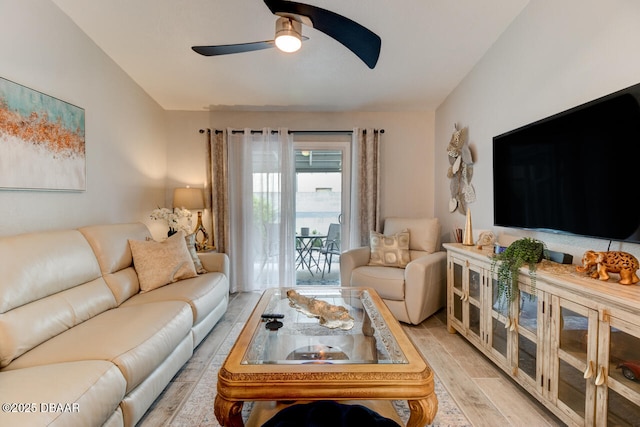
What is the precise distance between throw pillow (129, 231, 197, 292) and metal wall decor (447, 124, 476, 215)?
2818mm

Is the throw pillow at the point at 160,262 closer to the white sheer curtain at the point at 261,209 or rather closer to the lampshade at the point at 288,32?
the white sheer curtain at the point at 261,209

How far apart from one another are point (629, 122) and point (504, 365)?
1.54m

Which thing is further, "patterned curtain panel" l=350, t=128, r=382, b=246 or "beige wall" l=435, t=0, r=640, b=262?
"patterned curtain panel" l=350, t=128, r=382, b=246

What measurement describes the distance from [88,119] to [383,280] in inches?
119

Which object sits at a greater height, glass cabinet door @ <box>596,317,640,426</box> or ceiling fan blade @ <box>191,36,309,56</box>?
ceiling fan blade @ <box>191,36,309,56</box>

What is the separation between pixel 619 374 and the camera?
3.91 feet

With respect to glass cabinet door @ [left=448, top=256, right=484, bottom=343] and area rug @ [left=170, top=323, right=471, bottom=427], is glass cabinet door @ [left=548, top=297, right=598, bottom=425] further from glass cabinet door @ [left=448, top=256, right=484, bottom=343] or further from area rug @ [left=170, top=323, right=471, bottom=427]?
glass cabinet door @ [left=448, top=256, right=484, bottom=343]

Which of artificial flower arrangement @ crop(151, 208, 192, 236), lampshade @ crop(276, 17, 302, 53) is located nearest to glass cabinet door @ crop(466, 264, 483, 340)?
lampshade @ crop(276, 17, 302, 53)

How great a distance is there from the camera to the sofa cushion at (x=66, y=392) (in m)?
1.00

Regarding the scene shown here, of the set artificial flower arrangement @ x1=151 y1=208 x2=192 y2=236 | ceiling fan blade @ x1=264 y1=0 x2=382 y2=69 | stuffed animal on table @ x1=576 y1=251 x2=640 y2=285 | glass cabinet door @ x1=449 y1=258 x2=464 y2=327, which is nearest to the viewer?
stuffed animal on table @ x1=576 y1=251 x2=640 y2=285

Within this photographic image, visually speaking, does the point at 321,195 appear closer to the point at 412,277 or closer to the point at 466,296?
the point at 412,277

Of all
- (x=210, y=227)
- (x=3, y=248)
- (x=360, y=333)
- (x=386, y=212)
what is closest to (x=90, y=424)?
(x=3, y=248)

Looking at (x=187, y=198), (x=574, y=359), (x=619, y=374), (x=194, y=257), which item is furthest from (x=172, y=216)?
(x=619, y=374)

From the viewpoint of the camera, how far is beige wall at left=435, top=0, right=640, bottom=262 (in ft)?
4.83
